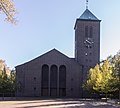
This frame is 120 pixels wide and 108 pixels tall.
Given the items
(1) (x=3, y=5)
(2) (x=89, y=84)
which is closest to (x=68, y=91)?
(2) (x=89, y=84)

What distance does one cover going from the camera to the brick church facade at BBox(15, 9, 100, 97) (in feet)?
230

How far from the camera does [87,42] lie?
238 feet

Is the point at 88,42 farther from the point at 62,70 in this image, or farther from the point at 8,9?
the point at 8,9

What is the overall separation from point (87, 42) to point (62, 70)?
341 inches

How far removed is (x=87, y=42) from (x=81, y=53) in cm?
292

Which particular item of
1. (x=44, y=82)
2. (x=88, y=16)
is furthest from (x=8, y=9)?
(x=88, y=16)

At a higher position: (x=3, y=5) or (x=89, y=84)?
(x=3, y=5)

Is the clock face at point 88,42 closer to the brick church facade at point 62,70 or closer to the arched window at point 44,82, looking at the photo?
the brick church facade at point 62,70

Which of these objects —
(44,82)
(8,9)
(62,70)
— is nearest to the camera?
(8,9)

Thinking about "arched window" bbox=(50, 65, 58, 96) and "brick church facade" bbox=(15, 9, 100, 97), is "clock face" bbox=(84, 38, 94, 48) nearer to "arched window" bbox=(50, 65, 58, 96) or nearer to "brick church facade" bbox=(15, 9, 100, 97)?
"brick church facade" bbox=(15, 9, 100, 97)

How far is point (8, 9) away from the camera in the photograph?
622 cm

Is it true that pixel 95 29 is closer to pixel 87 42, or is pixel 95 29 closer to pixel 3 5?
pixel 87 42

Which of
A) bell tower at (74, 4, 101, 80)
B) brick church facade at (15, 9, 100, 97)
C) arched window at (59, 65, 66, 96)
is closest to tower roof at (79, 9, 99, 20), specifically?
bell tower at (74, 4, 101, 80)

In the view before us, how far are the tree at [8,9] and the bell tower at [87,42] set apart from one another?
65.5 m
